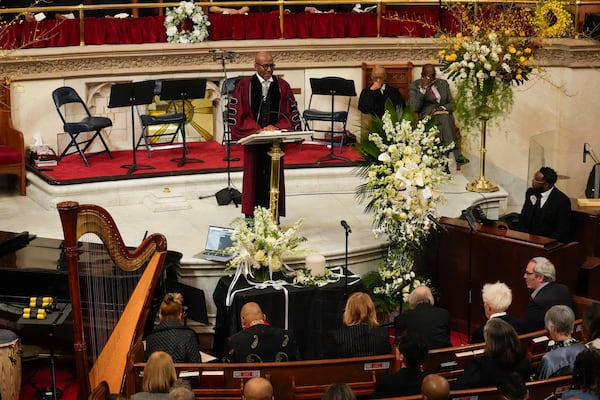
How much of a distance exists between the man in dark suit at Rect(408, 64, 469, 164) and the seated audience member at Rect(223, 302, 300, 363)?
668cm

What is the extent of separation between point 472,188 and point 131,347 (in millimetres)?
6019

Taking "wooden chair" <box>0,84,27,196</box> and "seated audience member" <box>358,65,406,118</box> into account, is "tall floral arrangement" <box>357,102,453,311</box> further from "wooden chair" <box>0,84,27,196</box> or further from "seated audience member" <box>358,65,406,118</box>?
"wooden chair" <box>0,84,27,196</box>

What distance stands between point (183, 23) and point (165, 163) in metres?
2.13

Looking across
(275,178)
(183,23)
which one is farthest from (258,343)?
(183,23)

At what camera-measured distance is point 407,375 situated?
6.63m

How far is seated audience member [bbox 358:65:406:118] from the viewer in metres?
13.6

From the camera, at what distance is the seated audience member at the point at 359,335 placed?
7.45 m

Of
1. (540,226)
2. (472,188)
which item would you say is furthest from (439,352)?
(472,188)

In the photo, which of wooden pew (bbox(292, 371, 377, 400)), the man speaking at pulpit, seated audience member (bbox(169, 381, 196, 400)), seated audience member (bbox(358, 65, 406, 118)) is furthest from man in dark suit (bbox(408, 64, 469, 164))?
seated audience member (bbox(169, 381, 196, 400))

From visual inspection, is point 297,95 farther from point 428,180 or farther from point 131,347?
point 131,347

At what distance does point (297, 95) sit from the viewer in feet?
47.4

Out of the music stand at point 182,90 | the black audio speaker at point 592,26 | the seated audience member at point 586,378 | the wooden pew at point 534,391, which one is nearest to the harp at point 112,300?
the wooden pew at point 534,391

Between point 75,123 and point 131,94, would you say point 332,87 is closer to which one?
point 131,94

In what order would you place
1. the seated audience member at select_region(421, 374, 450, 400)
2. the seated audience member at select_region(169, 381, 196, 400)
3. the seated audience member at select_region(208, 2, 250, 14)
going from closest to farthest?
the seated audience member at select_region(169, 381, 196, 400) < the seated audience member at select_region(421, 374, 450, 400) < the seated audience member at select_region(208, 2, 250, 14)
